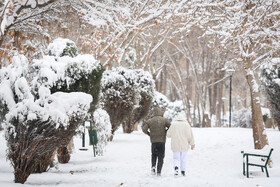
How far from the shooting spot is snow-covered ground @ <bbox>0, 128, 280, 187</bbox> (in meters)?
7.71

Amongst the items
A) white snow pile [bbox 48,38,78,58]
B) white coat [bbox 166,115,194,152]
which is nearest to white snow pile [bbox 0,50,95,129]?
white snow pile [bbox 48,38,78,58]

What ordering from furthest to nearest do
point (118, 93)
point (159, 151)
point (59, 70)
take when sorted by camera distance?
1. point (118, 93)
2. point (159, 151)
3. point (59, 70)

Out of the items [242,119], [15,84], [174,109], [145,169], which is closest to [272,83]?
[145,169]

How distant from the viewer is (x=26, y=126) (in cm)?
697

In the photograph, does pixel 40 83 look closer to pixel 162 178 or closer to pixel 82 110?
pixel 82 110

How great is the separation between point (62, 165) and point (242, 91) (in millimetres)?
32416

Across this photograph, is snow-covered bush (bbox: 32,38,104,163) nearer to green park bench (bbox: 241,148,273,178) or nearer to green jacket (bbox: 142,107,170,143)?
green jacket (bbox: 142,107,170,143)

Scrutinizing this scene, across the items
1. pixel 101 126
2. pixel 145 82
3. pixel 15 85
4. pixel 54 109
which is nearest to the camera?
pixel 54 109

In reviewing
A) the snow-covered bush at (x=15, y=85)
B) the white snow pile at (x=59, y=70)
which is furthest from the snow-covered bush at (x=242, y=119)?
the snow-covered bush at (x=15, y=85)

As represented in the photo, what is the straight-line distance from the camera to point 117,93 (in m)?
17.3

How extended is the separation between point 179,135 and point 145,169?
1.96 metres

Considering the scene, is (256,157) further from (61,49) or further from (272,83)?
(272,83)

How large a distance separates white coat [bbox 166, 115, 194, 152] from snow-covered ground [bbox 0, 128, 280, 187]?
747 mm

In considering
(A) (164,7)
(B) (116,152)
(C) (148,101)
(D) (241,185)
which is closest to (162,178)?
(D) (241,185)
